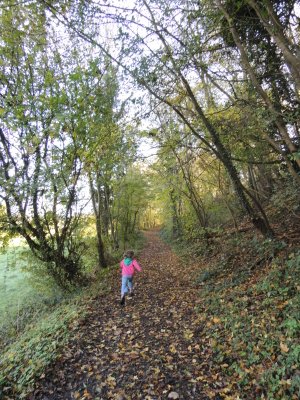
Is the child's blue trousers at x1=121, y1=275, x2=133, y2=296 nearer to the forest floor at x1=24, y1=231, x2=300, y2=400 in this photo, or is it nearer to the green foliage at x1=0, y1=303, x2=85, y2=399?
the forest floor at x1=24, y1=231, x2=300, y2=400

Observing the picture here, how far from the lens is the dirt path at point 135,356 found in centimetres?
438

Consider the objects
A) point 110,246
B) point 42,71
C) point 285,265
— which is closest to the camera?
point 285,265

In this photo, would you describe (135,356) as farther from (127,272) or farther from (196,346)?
(127,272)

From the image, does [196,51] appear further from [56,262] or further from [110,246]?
[110,246]

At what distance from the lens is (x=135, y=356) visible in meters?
5.28

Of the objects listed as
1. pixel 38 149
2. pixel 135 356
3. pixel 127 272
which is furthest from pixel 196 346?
pixel 38 149

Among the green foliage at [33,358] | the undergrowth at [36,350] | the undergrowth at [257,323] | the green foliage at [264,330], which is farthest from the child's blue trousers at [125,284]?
the green foliage at [264,330]

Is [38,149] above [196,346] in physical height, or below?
above

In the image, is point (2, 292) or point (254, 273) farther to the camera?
point (2, 292)

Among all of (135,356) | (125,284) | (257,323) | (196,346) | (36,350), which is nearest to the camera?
(257,323)

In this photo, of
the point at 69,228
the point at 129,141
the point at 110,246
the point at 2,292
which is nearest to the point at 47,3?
the point at 129,141

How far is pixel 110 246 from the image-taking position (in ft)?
59.7

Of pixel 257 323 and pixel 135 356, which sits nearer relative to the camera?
pixel 257 323

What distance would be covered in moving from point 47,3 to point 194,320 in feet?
A: 29.0
